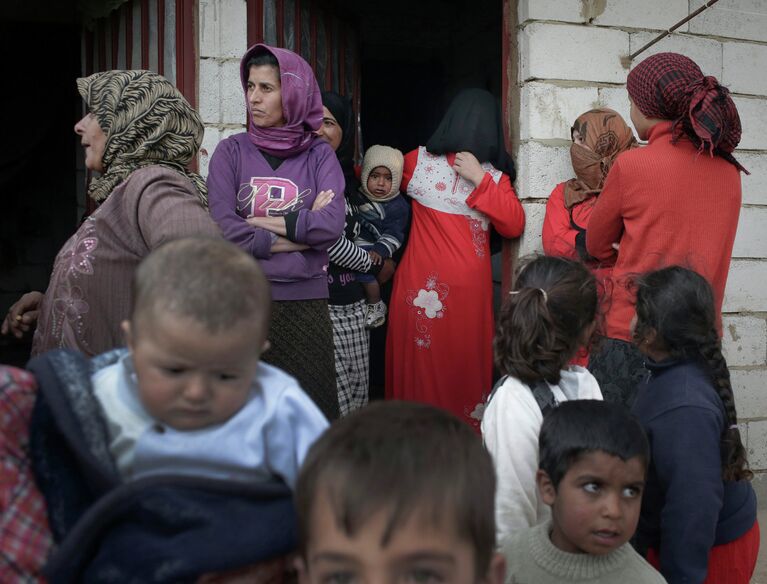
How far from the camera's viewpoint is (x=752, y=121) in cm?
462

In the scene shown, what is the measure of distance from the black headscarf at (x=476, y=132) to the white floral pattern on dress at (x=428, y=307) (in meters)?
0.65

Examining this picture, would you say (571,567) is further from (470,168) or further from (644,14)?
(644,14)

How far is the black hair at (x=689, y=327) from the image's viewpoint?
2334 millimetres

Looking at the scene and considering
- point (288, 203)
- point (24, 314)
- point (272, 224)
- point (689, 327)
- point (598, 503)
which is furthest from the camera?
point (288, 203)

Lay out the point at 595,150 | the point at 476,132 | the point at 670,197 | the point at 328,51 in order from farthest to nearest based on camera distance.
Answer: the point at 328,51, the point at 476,132, the point at 595,150, the point at 670,197

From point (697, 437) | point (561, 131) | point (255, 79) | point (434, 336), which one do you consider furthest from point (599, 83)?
point (697, 437)

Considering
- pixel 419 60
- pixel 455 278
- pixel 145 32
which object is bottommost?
pixel 455 278

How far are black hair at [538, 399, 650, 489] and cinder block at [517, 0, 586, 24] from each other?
2.85 meters

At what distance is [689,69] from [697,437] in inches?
63.1

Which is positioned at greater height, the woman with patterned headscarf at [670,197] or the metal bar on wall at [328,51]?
the metal bar on wall at [328,51]

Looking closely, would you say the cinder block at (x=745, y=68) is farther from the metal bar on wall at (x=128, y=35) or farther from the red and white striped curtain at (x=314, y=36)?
the metal bar on wall at (x=128, y=35)

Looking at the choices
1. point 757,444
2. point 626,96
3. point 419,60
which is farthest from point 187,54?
point 419,60

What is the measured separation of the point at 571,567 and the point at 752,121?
138 inches

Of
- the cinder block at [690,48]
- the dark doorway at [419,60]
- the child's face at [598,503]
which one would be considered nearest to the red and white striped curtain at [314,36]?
the cinder block at [690,48]
